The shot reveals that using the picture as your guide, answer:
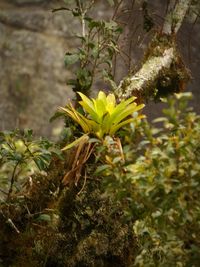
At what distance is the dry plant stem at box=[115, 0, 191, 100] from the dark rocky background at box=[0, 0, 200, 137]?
1.86m

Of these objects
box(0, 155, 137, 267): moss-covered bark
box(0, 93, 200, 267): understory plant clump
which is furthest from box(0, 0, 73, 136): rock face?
box(0, 155, 137, 267): moss-covered bark

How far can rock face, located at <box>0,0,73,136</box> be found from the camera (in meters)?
5.69

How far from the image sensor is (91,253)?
2.70 metres

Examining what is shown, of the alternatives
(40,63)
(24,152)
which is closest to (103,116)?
(24,152)

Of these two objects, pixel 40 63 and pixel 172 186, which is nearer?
pixel 172 186

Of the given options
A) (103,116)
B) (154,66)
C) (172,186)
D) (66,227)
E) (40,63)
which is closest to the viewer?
(172,186)

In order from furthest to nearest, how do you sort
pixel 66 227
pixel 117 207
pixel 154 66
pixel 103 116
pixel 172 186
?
pixel 154 66 < pixel 66 227 < pixel 103 116 < pixel 117 207 < pixel 172 186

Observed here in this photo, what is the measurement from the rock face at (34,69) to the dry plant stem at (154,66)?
2118mm

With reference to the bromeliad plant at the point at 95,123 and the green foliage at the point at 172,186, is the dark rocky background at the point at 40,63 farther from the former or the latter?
the green foliage at the point at 172,186

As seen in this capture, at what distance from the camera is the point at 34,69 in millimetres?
5785

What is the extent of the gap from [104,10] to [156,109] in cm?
133

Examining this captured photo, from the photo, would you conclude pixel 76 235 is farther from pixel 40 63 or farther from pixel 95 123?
pixel 40 63

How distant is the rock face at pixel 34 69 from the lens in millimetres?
5688

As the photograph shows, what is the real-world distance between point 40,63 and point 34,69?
98 millimetres
